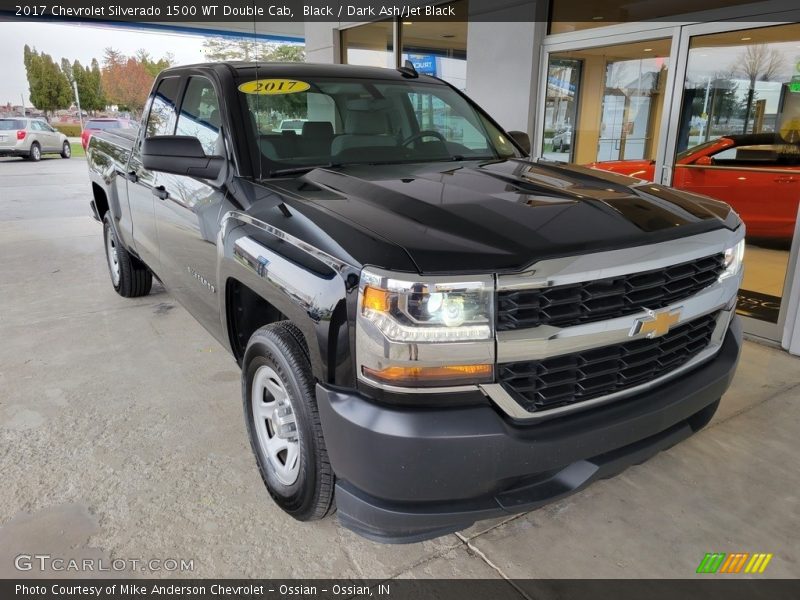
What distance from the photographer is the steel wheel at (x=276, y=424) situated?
2.36 m

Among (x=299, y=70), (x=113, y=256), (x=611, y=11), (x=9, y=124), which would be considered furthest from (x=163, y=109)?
(x=9, y=124)

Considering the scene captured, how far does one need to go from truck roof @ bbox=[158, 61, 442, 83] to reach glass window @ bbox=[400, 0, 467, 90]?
151 inches

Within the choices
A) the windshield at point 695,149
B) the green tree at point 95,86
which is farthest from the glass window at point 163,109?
the green tree at point 95,86

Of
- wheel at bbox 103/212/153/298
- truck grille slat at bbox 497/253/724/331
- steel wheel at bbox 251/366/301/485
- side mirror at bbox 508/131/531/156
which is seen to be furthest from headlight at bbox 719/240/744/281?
wheel at bbox 103/212/153/298

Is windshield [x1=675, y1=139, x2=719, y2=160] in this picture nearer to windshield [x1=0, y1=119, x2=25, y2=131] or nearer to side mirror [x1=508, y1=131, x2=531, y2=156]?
side mirror [x1=508, y1=131, x2=531, y2=156]

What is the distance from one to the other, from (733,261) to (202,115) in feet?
8.70

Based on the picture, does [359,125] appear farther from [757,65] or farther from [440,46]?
[440,46]

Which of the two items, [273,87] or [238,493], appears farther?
[273,87]

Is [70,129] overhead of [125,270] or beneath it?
beneath

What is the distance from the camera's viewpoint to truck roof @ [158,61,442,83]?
3137 millimetres

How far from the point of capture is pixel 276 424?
2438 mm

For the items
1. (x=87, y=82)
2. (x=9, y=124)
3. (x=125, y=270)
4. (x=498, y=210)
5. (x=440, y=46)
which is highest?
(x=87, y=82)
